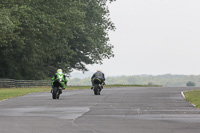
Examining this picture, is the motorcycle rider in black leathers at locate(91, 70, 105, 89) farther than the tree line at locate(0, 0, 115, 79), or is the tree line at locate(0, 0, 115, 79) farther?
the tree line at locate(0, 0, 115, 79)

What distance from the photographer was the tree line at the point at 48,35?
2003 inches

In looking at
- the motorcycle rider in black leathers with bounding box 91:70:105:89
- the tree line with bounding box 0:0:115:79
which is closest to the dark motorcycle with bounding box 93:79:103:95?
the motorcycle rider in black leathers with bounding box 91:70:105:89

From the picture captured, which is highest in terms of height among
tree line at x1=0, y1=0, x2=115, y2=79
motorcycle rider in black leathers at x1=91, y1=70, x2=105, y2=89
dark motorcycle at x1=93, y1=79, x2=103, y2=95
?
tree line at x1=0, y1=0, x2=115, y2=79

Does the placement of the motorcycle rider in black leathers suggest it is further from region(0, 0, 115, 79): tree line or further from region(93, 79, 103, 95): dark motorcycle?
region(0, 0, 115, 79): tree line

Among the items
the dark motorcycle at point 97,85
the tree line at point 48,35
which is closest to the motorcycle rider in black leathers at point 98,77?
the dark motorcycle at point 97,85

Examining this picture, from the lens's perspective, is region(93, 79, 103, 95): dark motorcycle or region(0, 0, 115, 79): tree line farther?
region(0, 0, 115, 79): tree line

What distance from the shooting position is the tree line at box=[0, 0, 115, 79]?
50.9m

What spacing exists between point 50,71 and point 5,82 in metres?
13.6

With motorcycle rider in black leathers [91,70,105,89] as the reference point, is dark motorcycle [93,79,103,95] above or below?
below

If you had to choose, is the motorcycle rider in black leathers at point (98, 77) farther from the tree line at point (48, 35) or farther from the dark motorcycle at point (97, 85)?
the tree line at point (48, 35)

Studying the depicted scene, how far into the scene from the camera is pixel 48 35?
2244 inches

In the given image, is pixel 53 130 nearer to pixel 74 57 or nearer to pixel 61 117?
pixel 61 117

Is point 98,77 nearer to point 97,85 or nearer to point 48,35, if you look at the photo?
point 97,85

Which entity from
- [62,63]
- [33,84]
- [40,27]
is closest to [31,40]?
[40,27]
